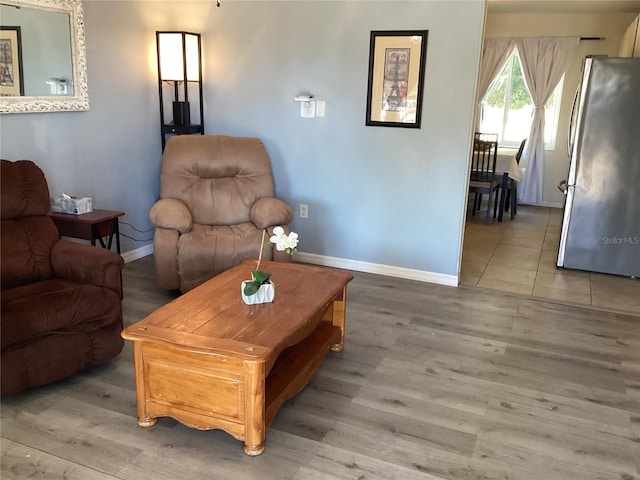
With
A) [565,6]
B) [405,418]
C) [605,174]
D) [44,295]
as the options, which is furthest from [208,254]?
[565,6]

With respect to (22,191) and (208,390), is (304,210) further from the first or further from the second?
(208,390)

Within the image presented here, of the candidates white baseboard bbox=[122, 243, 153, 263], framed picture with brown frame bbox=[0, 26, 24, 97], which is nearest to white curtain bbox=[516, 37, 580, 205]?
white baseboard bbox=[122, 243, 153, 263]

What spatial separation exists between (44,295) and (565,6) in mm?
6031

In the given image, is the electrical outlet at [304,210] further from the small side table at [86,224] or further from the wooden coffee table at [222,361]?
the wooden coffee table at [222,361]

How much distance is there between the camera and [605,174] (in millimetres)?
4141

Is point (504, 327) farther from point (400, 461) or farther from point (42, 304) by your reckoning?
point (42, 304)

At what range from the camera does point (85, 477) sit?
1.91 meters

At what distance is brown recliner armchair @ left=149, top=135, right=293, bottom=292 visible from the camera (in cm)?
345

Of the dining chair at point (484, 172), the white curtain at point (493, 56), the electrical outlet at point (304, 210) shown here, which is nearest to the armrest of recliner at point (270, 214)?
the electrical outlet at point (304, 210)

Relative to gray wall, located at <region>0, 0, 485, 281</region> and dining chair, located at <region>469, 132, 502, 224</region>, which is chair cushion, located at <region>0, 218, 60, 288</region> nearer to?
gray wall, located at <region>0, 0, 485, 281</region>

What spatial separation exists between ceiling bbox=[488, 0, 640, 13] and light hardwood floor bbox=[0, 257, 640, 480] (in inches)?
159

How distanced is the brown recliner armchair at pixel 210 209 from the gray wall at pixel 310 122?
1.46ft

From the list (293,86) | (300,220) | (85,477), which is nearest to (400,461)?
(85,477)

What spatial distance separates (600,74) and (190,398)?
3.62 m
